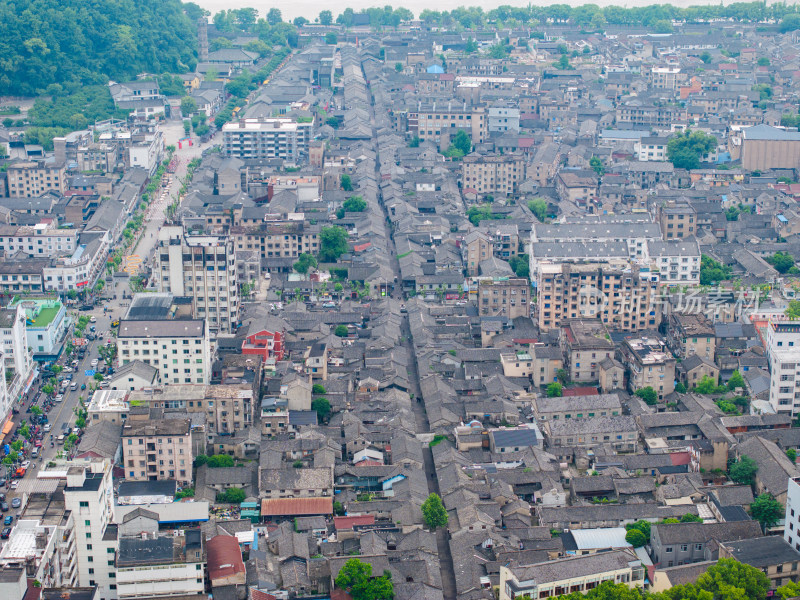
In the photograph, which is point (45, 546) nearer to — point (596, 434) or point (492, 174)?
point (596, 434)

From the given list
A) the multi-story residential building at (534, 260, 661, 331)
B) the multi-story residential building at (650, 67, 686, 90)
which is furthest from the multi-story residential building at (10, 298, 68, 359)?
the multi-story residential building at (650, 67, 686, 90)

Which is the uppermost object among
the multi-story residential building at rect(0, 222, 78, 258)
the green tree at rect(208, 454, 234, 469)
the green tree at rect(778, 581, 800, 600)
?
the multi-story residential building at rect(0, 222, 78, 258)

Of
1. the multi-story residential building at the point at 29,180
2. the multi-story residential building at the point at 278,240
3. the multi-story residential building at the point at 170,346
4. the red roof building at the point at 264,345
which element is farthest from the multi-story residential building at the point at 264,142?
the multi-story residential building at the point at 170,346

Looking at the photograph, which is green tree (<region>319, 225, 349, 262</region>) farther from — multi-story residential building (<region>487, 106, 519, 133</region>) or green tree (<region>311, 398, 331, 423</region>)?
multi-story residential building (<region>487, 106, 519, 133</region>)

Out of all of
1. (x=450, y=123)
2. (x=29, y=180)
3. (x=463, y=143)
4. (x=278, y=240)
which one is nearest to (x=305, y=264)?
(x=278, y=240)

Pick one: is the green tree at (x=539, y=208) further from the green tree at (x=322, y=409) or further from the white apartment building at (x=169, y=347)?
the white apartment building at (x=169, y=347)

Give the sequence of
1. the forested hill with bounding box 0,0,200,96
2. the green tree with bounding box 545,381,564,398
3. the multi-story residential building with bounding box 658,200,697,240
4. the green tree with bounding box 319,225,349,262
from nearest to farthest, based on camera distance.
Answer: the green tree with bounding box 545,381,564,398 → the green tree with bounding box 319,225,349,262 → the multi-story residential building with bounding box 658,200,697,240 → the forested hill with bounding box 0,0,200,96

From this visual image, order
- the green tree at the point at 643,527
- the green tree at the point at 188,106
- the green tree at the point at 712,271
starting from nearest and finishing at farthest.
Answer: the green tree at the point at 643,527
the green tree at the point at 712,271
the green tree at the point at 188,106
